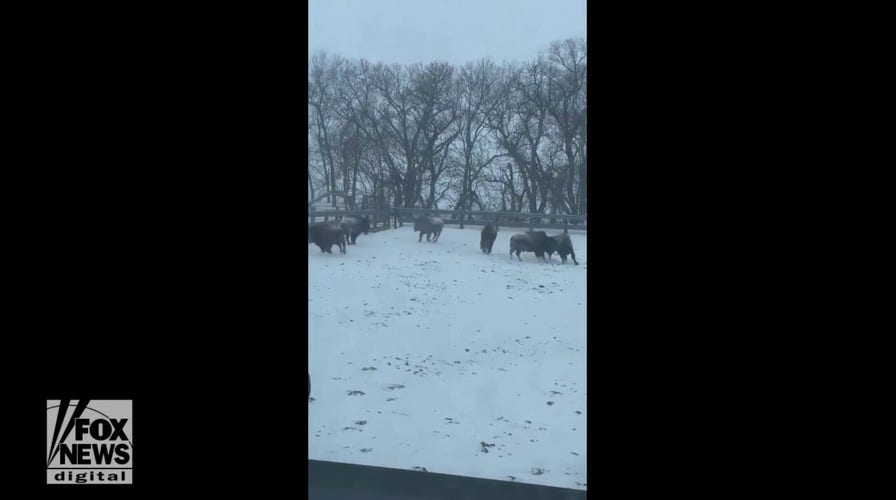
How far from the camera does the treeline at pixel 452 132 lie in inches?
127

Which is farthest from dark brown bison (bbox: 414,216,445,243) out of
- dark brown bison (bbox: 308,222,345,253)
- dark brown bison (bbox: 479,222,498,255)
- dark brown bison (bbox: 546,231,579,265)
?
dark brown bison (bbox: 546,231,579,265)

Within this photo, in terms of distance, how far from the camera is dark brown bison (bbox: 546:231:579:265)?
10.8 ft

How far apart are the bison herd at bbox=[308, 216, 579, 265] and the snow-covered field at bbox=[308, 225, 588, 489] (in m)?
0.06

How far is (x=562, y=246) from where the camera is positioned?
341 centimetres

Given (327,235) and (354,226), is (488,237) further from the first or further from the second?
(327,235)

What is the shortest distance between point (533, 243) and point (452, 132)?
2.44 ft

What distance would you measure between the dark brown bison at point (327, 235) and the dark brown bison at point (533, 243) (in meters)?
0.92
